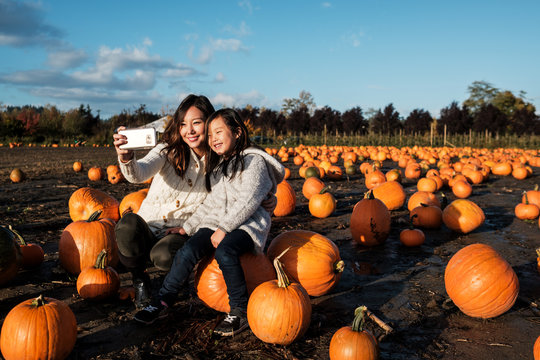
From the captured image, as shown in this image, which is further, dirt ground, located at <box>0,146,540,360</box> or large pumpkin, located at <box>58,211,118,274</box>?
large pumpkin, located at <box>58,211,118,274</box>

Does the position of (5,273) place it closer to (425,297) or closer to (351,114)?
(425,297)

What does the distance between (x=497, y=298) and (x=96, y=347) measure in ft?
9.49

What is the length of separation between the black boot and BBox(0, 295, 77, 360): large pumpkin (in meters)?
0.71

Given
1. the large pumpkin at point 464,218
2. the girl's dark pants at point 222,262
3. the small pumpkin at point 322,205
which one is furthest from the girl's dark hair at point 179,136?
the large pumpkin at point 464,218

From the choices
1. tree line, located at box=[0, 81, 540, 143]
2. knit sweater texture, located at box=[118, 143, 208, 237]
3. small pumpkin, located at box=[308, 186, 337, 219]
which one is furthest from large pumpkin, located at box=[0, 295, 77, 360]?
tree line, located at box=[0, 81, 540, 143]

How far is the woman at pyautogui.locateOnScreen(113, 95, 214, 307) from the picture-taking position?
10.0ft

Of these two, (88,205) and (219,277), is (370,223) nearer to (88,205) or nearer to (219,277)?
(219,277)

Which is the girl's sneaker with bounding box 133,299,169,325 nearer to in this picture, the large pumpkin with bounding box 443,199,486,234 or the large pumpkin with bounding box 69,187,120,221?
the large pumpkin with bounding box 69,187,120,221

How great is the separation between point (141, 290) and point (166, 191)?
0.93m

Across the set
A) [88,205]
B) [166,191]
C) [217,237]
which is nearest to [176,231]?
[166,191]

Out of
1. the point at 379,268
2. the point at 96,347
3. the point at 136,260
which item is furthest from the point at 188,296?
the point at 379,268

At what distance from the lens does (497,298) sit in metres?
2.84

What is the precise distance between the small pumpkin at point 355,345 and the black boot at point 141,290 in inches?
63.2

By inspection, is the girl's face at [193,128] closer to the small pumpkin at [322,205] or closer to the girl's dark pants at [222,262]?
the girl's dark pants at [222,262]
